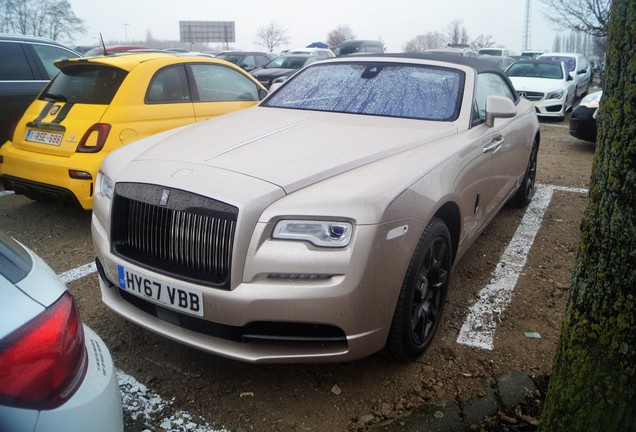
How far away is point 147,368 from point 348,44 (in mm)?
23732

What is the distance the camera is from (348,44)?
24.6 metres

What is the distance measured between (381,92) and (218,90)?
2586mm

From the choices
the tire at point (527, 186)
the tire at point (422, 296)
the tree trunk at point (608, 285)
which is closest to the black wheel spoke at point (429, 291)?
the tire at point (422, 296)

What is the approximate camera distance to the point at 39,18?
29.9 meters

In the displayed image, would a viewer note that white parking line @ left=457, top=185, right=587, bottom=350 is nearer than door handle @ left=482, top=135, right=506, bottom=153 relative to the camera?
Yes

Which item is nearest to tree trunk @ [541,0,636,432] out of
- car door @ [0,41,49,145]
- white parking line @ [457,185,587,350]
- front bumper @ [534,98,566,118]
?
white parking line @ [457,185,587,350]

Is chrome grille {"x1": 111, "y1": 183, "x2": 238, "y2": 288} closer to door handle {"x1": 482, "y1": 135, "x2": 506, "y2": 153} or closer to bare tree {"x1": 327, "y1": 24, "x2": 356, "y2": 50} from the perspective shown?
door handle {"x1": 482, "y1": 135, "x2": 506, "y2": 153}

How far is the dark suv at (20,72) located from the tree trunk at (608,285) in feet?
19.5

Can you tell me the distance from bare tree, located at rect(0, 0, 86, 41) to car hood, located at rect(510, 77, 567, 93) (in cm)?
2702

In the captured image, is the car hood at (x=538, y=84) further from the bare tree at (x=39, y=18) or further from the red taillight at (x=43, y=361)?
the bare tree at (x=39, y=18)

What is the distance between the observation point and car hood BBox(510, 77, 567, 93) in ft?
39.3

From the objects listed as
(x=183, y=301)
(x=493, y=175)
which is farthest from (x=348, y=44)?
(x=183, y=301)

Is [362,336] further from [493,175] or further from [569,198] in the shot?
[569,198]

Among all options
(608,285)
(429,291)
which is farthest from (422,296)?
(608,285)
